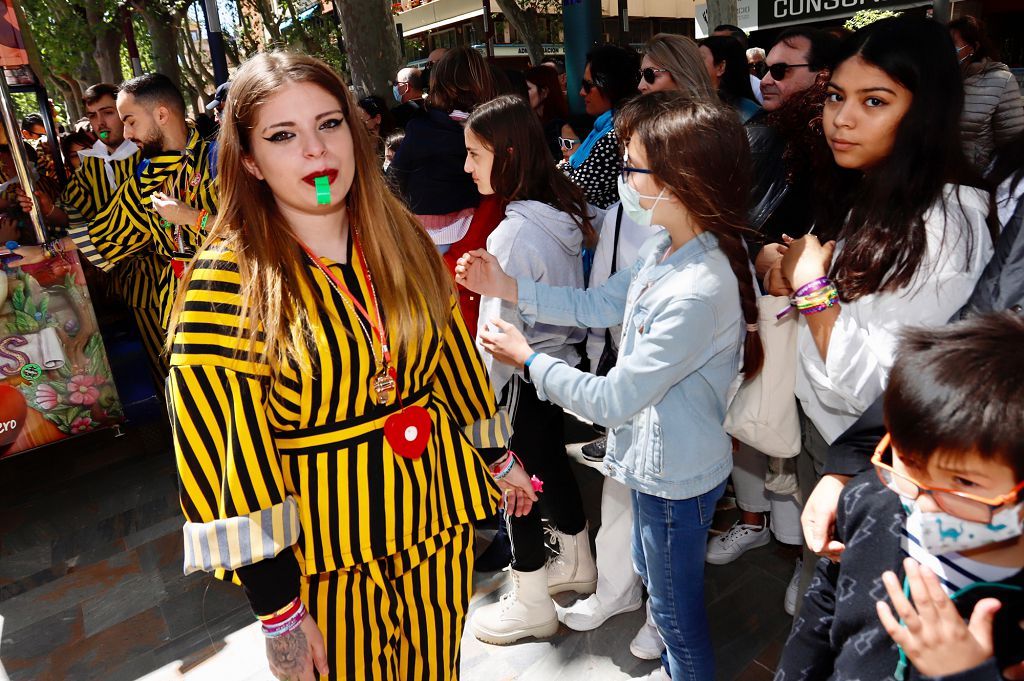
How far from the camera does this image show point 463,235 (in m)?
3.36

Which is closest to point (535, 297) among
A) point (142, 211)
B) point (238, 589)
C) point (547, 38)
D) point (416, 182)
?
point (416, 182)

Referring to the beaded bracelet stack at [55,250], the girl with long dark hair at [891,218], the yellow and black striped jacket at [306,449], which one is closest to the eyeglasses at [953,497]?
the girl with long dark hair at [891,218]

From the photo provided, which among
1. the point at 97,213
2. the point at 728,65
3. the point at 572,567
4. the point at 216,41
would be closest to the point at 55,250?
the point at 97,213

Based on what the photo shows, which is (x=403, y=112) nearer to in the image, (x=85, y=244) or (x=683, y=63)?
(x=85, y=244)

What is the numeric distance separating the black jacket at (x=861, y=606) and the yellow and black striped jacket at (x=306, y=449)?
76 centimetres

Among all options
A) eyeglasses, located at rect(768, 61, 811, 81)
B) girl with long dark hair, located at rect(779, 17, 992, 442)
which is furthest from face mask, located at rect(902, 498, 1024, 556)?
eyeglasses, located at rect(768, 61, 811, 81)

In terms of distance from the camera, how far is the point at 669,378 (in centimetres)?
181

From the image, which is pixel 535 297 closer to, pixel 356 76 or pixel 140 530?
pixel 140 530

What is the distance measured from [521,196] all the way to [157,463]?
3.28 m

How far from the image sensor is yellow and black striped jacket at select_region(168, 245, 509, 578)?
53.1 inches

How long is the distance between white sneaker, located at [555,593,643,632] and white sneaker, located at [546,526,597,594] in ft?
0.52

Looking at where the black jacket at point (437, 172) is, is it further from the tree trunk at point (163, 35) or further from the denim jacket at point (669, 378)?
the tree trunk at point (163, 35)

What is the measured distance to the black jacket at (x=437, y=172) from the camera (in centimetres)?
351

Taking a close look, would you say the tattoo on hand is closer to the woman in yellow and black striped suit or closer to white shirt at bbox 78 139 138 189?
the woman in yellow and black striped suit
